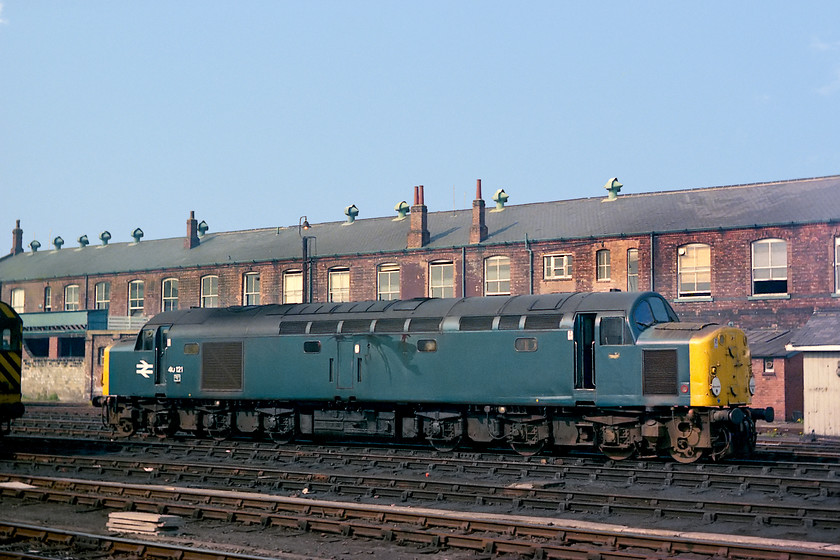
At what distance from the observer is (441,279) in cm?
4953

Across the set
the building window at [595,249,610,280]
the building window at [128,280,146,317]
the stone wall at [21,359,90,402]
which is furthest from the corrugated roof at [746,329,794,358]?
the stone wall at [21,359,90,402]

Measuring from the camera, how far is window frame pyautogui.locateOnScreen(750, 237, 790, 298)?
4084 cm

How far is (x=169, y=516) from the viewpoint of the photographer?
48.6 feet

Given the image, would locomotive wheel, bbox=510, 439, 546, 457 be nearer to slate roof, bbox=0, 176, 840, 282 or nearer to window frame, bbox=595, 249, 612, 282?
slate roof, bbox=0, 176, 840, 282

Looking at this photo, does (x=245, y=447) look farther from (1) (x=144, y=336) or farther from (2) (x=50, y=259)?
(2) (x=50, y=259)

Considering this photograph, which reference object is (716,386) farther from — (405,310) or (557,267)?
(557,267)

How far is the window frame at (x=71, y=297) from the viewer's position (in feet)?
207

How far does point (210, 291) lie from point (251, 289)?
10.2ft

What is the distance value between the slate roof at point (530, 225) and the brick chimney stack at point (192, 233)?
0.53 metres

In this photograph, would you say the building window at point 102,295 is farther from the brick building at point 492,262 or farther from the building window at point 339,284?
the building window at point 339,284

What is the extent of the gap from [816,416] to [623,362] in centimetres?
1326

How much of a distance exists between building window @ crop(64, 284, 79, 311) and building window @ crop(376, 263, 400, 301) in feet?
77.2

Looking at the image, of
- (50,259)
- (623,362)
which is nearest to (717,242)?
(623,362)

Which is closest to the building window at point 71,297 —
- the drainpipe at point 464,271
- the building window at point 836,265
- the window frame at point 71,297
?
the window frame at point 71,297
